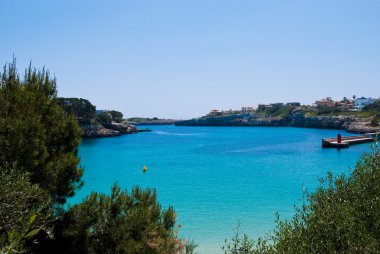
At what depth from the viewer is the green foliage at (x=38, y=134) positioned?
41.7ft

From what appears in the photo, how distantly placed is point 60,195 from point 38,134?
315 cm

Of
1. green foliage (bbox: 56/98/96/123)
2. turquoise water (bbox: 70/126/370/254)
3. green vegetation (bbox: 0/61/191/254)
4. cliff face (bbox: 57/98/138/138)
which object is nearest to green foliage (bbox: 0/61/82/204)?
green vegetation (bbox: 0/61/191/254)

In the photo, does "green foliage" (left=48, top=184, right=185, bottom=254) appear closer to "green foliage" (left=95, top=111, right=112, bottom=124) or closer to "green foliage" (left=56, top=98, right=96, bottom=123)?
"green foliage" (left=56, top=98, right=96, bottom=123)

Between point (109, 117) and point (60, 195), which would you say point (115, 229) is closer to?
point (60, 195)

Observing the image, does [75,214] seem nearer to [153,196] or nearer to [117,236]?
[117,236]

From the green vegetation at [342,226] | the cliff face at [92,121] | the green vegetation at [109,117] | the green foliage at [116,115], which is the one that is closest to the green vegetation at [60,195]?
the green vegetation at [342,226]

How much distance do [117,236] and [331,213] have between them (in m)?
8.38

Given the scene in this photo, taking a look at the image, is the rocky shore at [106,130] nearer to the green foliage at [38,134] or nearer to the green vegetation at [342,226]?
the green foliage at [38,134]

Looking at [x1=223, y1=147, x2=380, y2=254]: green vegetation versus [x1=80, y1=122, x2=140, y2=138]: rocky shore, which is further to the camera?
[x1=80, y1=122, x2=140, y2=138]: rocky shore

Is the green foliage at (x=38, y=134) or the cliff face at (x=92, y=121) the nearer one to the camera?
the green foliage at (x=38, y=134)

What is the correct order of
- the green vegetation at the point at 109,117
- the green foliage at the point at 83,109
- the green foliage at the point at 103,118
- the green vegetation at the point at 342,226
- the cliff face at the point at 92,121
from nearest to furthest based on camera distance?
1. the green vegetation at the point at 342,226
2. the green foliage at the point at 83,109
3. the cliff face at the point at 92,121
4. the green foliage at the point at 103,118
5. the green vegetation at the point at 109,117

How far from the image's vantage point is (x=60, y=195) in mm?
14828

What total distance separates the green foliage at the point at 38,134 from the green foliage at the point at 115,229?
136cm

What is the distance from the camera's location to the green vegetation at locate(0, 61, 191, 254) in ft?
42.0
